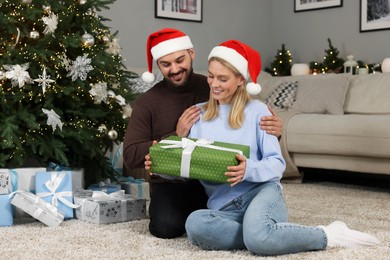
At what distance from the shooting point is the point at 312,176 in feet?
16.4

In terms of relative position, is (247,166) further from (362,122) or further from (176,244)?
(362,122)

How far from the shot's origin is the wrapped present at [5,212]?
2830 millimetres

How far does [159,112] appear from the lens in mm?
2688

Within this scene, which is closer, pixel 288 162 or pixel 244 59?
pixel 244 59

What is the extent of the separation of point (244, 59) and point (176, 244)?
0.75m

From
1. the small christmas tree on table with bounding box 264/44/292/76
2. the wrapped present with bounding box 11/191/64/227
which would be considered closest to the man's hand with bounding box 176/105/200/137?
the wrapped present with bounding box 11/191/64/227

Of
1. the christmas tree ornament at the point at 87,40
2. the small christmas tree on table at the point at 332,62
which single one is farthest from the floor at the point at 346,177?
the christmas tree ornament at the point at 87,40

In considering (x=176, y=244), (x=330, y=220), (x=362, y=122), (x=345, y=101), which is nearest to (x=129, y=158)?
(x=176, y=244)

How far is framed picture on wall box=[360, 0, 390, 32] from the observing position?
5.66 m

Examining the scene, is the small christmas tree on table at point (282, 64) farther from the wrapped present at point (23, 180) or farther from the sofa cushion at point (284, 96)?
the wrapped present at point (23, 180)

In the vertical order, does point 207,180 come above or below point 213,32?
below

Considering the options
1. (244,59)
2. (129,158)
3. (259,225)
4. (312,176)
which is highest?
(244,59)

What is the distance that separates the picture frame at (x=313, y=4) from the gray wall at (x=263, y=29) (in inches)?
1.6

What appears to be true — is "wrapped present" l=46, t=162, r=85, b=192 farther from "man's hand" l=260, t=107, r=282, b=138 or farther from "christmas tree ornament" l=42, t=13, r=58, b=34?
"man's hand" l=260, t=107, r=282, b=138
